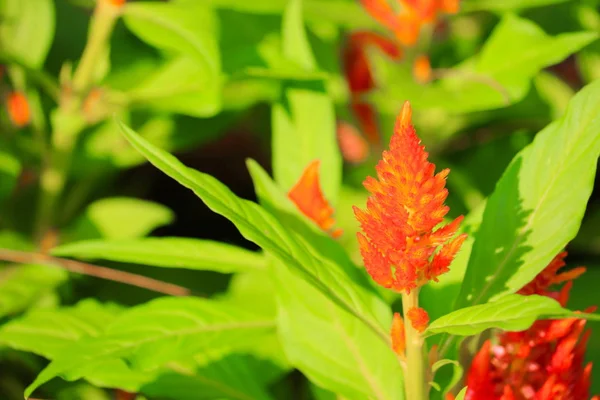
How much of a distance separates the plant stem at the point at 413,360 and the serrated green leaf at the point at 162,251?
322 millimetres

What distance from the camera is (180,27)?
123cm

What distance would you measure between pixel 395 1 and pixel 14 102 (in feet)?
2.57

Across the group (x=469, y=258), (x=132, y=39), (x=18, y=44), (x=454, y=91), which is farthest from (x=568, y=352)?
(x=132, y=39)

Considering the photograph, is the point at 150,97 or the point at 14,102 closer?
the point at 150,97

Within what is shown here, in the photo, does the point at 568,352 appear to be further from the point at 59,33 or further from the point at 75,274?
the point at 59,33

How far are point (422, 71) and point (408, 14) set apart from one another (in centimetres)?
12

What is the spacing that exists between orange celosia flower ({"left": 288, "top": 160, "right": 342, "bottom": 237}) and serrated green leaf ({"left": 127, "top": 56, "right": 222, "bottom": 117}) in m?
0.27

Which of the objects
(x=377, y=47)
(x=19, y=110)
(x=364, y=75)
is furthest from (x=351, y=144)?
(x=19, y=110)

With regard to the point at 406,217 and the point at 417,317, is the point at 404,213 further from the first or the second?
the point at 417,317

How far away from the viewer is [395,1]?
1.54 metres

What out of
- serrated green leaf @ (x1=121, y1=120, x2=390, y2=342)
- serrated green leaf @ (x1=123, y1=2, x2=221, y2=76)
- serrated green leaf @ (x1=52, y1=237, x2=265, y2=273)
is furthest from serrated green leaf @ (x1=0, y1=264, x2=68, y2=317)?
serrated green leaf @ (x1=121, y1=120, x2=390, y2=342)

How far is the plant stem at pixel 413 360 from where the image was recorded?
76 cm

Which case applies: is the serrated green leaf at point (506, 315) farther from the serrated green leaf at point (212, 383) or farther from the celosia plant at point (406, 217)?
the serrated green leaf at point (212, 383)

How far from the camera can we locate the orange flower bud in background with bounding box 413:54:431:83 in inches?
59.0
